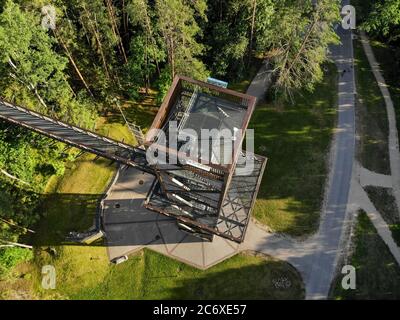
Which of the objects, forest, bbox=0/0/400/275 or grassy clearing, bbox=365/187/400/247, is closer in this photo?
forest, bbox=0/0/400/275

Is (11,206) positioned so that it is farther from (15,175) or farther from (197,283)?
(197,283)

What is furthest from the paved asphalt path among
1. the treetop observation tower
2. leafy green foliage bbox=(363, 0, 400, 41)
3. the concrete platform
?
the treetop observation tower

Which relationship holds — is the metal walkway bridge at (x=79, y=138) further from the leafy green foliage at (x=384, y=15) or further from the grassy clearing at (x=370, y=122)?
the leafy green foliage at (x=384, y=15)

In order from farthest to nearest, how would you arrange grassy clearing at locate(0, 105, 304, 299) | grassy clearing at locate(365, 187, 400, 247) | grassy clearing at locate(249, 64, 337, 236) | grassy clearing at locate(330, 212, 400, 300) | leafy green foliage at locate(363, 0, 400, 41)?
leafy green foliage at locate(363, 0, 400, 41), grassy clearing at locate(249, 64, 337, 236), grassy clearing at locate(365, 187, 400, 247), grassy clearing at locate(0, 105, 304, 299), grassy clearing at locate(330, 212, 400, 300)

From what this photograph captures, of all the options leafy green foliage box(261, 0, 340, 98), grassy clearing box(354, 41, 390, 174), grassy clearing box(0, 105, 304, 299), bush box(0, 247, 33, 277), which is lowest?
grassy clearing box(0, 105, 304, 299)

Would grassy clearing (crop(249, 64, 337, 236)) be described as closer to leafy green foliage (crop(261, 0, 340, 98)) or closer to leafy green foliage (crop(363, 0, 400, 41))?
leafy green foliage (crop(261, 0, 340, 98))

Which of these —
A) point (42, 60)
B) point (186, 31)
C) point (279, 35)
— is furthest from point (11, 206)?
point (279, 35)

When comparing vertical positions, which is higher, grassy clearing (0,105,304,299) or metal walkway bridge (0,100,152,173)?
metal walkway bridge (0,100,152,173)

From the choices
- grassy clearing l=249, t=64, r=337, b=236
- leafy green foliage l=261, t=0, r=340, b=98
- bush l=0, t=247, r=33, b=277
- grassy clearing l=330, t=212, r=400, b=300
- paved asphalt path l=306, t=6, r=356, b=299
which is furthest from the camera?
grassy clearing l=249, t=64, r=337, b=236
